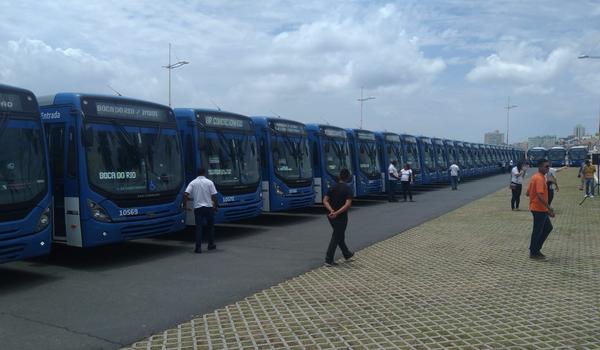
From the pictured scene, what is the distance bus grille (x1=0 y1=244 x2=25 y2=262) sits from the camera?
24.6ft

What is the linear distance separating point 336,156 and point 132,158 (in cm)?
999

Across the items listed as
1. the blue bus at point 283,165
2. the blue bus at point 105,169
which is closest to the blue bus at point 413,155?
the blue bus at point 283,165

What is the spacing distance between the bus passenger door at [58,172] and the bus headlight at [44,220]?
0.96m

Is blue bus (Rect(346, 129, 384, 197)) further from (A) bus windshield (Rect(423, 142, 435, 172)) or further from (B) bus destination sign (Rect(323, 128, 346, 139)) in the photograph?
(A) bus windshield (Rect(423, 142, 435, 172))

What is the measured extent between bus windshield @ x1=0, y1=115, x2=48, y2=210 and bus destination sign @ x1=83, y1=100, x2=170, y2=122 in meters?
1.25

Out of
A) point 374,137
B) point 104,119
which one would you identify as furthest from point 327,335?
point 374,137

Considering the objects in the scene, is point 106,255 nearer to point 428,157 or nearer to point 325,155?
point 325,155

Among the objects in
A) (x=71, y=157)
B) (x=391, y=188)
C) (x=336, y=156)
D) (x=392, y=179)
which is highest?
(x=71, y=157)

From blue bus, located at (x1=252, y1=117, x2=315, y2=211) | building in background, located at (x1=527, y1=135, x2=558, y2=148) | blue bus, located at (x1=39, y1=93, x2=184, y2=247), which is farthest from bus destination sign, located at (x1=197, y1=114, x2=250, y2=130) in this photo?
building in background, located at (x1=527, y1=135, x2=558, y2=148)

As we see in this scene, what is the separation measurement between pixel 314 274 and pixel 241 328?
288 cm

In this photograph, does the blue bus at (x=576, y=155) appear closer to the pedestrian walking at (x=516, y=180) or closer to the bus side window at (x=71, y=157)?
the pedestrian walking at (x=516, y=180)

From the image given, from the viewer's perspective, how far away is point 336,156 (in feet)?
62.2

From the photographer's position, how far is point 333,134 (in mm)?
19219

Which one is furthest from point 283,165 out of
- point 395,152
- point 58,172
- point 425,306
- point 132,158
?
point 395,152
